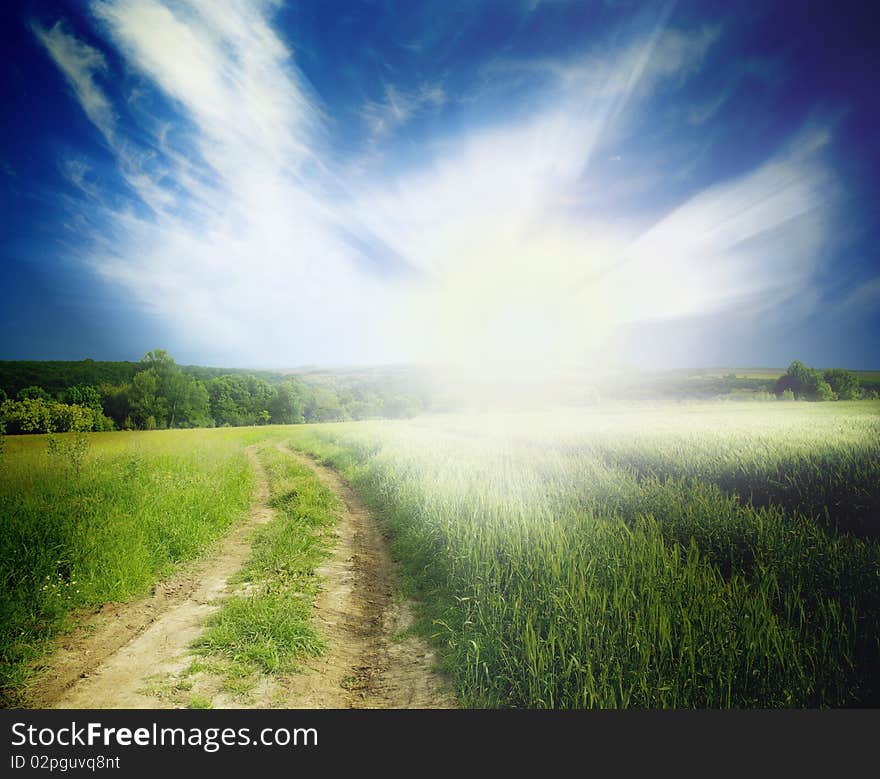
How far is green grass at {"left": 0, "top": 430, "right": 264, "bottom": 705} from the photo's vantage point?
4254 mm

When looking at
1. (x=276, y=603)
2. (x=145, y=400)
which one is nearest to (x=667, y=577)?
(x=276, y=603)

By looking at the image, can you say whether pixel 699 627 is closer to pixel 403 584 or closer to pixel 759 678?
pixel 759 678

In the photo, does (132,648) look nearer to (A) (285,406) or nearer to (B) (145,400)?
(B) (145,400)

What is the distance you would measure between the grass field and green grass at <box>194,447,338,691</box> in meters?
0.03

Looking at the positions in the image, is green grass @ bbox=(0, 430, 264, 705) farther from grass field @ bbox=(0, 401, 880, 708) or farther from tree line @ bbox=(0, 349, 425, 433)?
tree line @ bbox=(0, 349, 425, 433)

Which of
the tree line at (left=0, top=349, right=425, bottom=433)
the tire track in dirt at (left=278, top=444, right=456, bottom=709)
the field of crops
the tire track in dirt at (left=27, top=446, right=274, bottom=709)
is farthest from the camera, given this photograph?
the tree line at (left=0, top=349, right=425, bottom=433)

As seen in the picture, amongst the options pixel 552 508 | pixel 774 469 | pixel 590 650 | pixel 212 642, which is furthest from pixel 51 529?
pixel 774 469

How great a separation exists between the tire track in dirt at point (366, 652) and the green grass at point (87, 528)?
268cm

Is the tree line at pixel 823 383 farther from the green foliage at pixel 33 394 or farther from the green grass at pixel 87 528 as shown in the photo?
the green foliage at pixel 33 394

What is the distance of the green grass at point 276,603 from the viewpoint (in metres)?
3.81

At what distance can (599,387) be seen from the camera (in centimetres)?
3588

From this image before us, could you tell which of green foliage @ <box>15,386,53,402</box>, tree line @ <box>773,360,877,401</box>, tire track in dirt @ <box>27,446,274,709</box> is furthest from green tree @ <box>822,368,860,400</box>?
green foliage @ <box>15,386,53,402</box>

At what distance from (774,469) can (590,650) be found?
21.7 ft

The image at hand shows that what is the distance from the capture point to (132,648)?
3.92 metres
